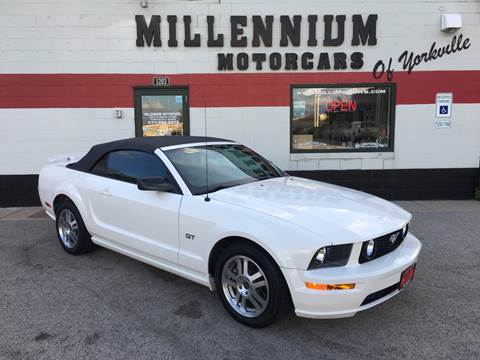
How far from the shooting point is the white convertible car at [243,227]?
9.71 ft

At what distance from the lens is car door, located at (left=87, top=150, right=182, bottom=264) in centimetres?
379

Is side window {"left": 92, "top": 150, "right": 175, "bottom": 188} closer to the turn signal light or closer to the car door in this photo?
the car door

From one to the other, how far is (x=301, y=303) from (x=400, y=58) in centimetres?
662

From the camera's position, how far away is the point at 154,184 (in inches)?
148

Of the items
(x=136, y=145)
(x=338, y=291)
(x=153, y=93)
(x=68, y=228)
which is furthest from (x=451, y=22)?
(x=68, y=228)

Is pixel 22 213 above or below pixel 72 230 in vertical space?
below

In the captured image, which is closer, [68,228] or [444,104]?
[68,228]

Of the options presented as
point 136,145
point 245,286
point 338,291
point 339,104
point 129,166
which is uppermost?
point 339,104

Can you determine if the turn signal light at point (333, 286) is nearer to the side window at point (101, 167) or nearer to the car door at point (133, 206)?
the car door at point (133, 206)

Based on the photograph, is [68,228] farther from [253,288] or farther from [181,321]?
[253,288]

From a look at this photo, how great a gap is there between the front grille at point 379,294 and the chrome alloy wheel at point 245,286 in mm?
738

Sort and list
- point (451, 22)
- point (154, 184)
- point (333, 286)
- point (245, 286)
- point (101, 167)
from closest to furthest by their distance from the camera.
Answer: point (333, 286)
point (245, 286)
point (154, 184)
point (101, 167)
point (451, 22)

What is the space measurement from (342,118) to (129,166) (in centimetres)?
525

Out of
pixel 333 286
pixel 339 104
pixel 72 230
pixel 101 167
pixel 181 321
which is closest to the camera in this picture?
pixel 333 286
